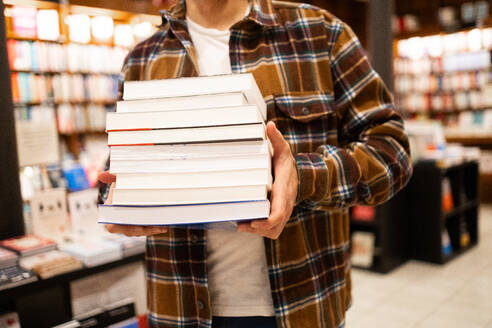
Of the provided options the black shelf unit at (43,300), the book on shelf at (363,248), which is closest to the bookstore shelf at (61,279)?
the black shelf unit at (43,300)

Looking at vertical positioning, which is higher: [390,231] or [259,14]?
[259,14]

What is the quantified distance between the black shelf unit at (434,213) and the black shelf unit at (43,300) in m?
3.32

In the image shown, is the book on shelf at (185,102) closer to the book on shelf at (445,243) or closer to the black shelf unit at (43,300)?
the black shelf unit at (43,300)

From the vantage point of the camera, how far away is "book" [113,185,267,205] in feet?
2.29

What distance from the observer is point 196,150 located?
729 millimetres

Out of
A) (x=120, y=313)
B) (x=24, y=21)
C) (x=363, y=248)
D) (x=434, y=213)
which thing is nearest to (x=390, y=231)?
(x=363, y=248)

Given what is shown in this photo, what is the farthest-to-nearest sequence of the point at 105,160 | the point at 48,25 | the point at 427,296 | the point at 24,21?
Answer: the point at 48,25
the point at 24,21
the point at 427,296
the point at 105,160

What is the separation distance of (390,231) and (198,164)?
12.4 ft

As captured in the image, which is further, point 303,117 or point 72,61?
point 72,61

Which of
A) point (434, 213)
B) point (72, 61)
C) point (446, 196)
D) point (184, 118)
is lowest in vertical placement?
point (434, 213)

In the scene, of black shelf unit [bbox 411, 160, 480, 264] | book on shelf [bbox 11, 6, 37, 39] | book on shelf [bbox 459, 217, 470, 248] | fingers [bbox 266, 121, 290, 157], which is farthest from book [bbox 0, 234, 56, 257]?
book on shelf [bbox 11, 6, 37, 39]

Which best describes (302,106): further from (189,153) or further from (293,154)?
(189,153)

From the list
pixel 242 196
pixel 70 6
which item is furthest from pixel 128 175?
pixel 70 6

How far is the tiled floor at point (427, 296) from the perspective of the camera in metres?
3.22
